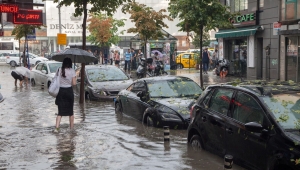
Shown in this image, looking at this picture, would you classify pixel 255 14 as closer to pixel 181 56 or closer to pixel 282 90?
pixel 181 56

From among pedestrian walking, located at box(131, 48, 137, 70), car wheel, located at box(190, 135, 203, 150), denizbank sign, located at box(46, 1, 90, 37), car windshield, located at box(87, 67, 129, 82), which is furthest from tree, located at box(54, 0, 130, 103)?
denizbank sign, located at box(46, 1, 90, 37)

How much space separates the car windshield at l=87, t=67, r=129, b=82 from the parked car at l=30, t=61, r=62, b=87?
4.19 metres

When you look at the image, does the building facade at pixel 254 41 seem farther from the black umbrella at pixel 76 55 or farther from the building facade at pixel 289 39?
the black umbrella at pixel 76 55

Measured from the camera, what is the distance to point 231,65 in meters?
29.8

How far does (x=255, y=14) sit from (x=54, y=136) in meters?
18.2

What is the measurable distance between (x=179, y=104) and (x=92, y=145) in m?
2.68

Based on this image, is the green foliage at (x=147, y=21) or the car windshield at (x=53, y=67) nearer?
the car windshield at (x=53, y=67)

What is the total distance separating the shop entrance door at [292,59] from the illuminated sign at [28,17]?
12446 millimetres

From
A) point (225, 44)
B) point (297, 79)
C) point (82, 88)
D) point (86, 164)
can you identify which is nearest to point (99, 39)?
point (225, 44)

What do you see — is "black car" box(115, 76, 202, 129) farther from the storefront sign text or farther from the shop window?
the storefront sign text

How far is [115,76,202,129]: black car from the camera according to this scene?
11031 mm

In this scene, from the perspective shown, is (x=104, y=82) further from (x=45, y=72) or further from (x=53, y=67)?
(x=53, y=67)

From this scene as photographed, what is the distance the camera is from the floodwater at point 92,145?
26.7ft

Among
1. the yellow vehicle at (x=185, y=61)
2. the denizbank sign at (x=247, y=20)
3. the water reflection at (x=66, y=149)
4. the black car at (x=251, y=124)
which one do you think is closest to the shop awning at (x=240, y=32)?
the denizbank sign at (x=247, y=20)
